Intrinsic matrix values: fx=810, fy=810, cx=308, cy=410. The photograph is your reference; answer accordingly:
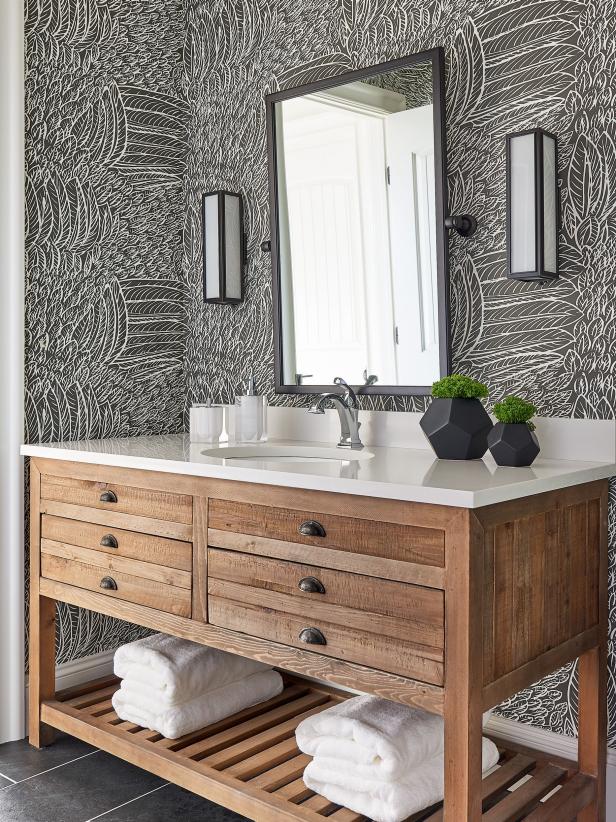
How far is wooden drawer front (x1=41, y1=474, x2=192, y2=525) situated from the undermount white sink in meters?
0.18

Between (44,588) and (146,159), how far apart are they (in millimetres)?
1412

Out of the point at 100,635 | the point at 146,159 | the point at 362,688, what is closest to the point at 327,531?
the point at 362,688

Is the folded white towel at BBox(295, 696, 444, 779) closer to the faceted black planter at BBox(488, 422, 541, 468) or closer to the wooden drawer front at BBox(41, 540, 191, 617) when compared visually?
the wooden drawer front at BBox(41, 540, 191, 617)

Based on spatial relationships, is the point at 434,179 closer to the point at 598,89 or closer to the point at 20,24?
the point at 598,89

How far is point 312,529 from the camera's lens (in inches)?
63.4

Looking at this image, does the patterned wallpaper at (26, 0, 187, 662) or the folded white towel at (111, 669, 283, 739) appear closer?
the folded white towel at (111, 669, 283, 739)

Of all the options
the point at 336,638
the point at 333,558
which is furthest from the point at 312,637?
the point at 333,558

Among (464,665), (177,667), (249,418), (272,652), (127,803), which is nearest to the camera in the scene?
(464,665)

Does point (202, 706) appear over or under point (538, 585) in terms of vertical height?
under

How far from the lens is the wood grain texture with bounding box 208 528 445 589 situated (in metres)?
1.46

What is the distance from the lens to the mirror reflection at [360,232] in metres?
2.08

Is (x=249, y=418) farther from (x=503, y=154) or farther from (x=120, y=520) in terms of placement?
(x=503, y=154)

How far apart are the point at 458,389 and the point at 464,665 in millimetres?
639

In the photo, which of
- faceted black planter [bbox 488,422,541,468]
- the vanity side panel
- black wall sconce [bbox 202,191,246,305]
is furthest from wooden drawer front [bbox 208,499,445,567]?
black wall sconce [bbox 202,191,246,305]
